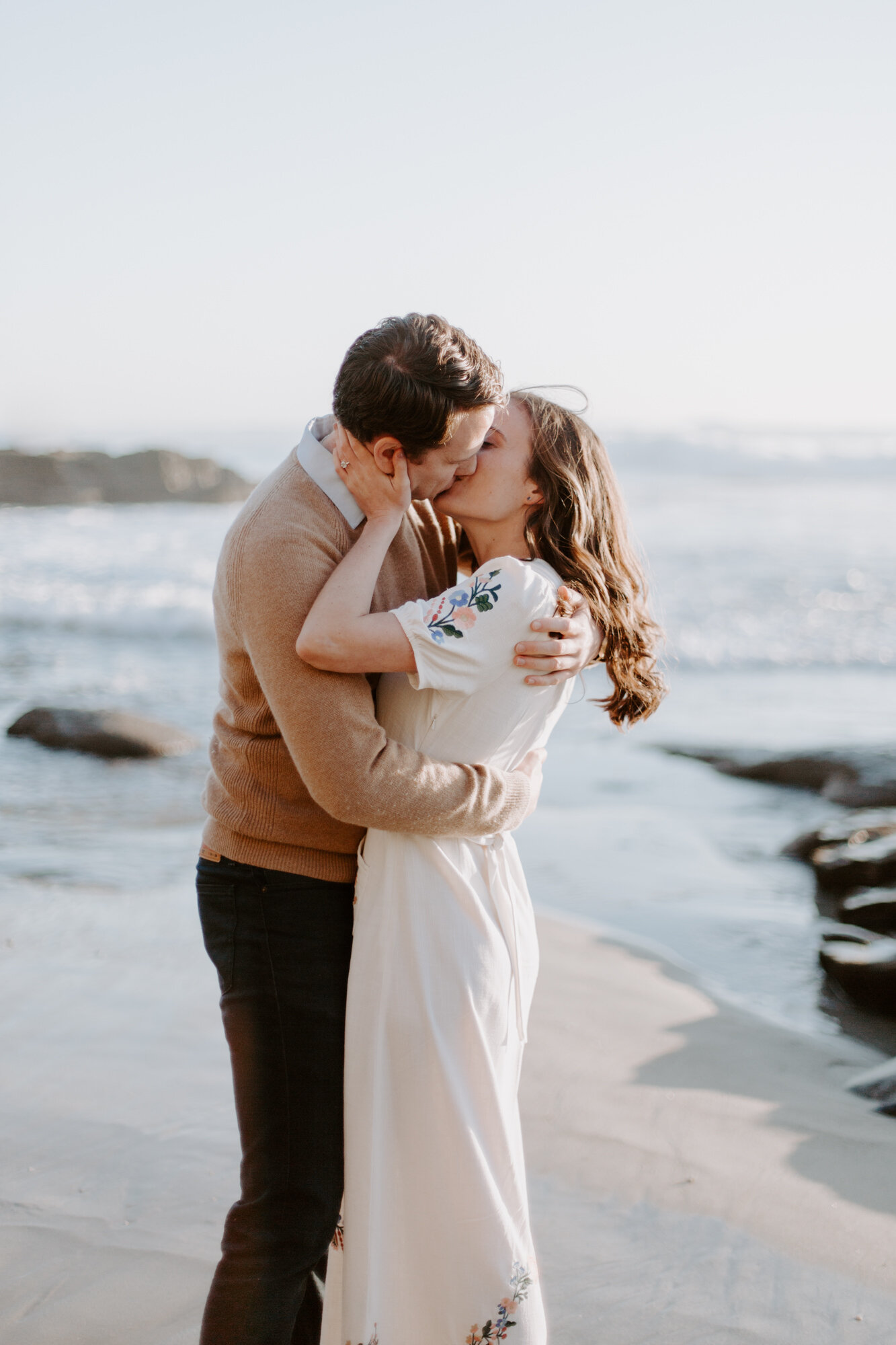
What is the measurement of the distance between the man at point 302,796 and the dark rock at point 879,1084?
2.13 m

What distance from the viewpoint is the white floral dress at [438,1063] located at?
192 cm

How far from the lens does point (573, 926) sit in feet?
15.7

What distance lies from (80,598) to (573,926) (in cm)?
1123

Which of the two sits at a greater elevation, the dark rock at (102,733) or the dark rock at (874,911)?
the dark rock at (874,911)

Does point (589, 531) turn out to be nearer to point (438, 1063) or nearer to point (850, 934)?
point (438, 1063)

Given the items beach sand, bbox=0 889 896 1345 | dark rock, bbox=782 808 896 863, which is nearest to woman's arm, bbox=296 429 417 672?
beach sand, bbox=0 889 896 1345

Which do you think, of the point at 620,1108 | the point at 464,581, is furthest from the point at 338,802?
the point at 620,1108

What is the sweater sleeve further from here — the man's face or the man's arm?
the man's face

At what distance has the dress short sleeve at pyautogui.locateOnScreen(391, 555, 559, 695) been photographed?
6.20 ft

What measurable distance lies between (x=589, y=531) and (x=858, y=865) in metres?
3.69

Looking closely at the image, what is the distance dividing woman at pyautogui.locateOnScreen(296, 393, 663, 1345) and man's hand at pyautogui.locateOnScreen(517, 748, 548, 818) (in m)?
0.15

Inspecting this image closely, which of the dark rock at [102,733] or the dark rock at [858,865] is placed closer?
the dark rock at [858,865]

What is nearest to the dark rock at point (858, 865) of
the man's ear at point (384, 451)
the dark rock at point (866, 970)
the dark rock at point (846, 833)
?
the dark rock at point (846, 833)

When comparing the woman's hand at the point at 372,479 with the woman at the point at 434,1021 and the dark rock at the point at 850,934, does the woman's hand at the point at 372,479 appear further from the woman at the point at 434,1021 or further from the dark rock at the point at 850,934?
the dark rock at the point at 850,934
